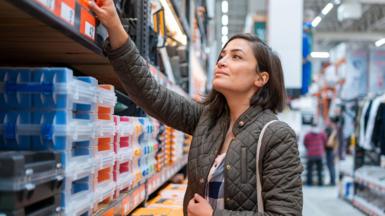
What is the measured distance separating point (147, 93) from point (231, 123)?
43cm

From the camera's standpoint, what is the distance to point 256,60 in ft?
7.22

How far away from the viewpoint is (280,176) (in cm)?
190

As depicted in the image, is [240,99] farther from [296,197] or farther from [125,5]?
[125,5]

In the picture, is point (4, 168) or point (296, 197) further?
point (296, 197)

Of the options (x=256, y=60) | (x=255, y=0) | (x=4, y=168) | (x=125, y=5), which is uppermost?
(x=255, y=0)

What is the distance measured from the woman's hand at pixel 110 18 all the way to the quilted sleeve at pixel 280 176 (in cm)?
72

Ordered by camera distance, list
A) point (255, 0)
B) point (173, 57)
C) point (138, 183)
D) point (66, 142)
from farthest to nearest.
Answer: point (255, 0) < point (173, 57) < point (138, 183) < point (66, 142)

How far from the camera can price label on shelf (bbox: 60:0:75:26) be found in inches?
51.6

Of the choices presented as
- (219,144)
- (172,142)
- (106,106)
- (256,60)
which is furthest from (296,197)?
(172,142)

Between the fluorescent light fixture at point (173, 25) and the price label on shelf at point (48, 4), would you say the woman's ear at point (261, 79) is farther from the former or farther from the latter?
the fluorescent light fixture at point (173, 25)

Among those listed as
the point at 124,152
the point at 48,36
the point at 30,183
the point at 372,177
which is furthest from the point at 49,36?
the point at 372,177

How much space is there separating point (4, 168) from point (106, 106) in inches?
32.3

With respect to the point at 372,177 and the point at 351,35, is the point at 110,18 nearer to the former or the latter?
the point at 372,177

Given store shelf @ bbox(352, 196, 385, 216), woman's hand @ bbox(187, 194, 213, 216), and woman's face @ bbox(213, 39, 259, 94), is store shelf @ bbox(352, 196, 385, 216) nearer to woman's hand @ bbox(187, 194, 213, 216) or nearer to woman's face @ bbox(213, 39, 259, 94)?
woman's face @ bbox(213, 39, 259, 94)
